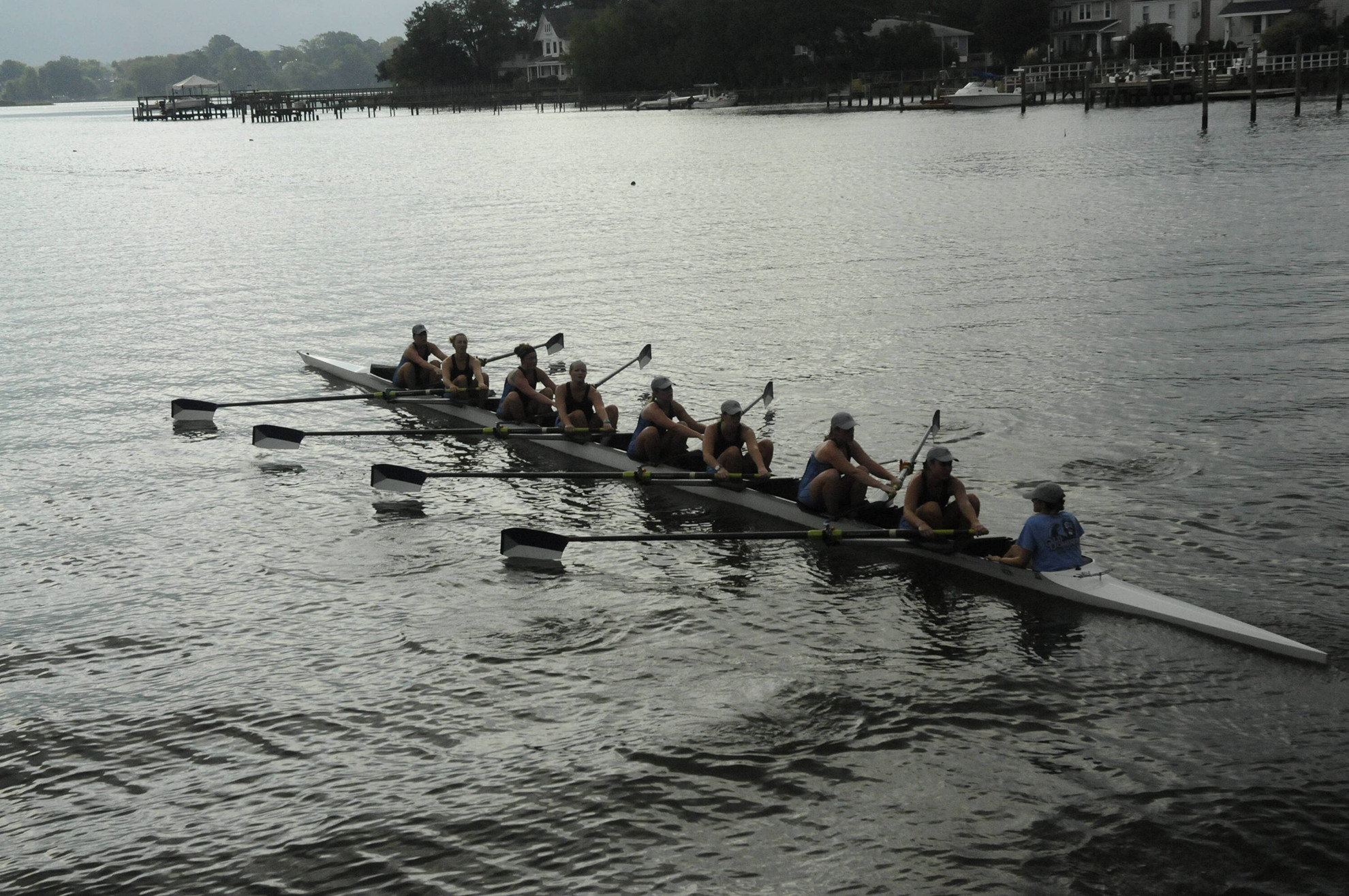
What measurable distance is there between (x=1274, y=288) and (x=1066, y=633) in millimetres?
20109

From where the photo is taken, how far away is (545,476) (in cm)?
1911

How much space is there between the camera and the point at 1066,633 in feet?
45.5

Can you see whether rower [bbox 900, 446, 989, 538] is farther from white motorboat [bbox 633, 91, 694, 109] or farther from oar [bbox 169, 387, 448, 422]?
white motorboat [bbox 633, 91, 694, 109]

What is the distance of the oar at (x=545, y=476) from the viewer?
717 inches

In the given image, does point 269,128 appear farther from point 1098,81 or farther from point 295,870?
point 295,870

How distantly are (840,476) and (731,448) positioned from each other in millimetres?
2081

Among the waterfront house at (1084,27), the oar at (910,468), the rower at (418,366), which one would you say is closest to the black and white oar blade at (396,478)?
the rower at (418,366)

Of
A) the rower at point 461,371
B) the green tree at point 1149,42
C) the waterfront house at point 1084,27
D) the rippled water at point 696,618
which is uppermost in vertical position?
the waterfront house at point 1084,27

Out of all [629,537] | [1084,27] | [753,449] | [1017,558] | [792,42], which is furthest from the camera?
[792,42]

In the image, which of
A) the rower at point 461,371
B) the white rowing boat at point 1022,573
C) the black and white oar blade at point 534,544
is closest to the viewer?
the white rowing boat at point 1022,573

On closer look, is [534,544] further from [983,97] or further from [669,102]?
[669,102]

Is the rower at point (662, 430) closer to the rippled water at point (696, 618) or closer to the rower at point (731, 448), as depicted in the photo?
the rower at point (731, 448)

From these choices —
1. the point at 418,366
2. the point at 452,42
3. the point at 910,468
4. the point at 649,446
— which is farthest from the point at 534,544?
the point at 452,42

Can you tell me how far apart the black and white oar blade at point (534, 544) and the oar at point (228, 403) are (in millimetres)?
8414
